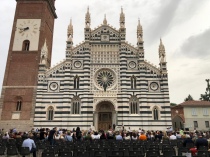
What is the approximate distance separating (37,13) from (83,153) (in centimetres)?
3291

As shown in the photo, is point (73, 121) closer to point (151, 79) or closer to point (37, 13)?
point (151, 79)

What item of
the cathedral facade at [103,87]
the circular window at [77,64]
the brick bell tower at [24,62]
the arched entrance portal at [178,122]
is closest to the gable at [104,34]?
the cathedral facade at [103,87]

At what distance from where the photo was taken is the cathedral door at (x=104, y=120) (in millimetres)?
32094

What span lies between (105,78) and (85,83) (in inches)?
132

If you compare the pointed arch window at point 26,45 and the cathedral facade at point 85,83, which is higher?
the pointed arch window at point 26,45

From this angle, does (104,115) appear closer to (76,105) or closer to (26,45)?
(76,105)

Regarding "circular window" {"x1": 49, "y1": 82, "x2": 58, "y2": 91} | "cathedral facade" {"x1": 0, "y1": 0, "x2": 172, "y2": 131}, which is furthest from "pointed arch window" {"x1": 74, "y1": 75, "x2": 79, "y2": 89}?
"circular window" {"x1": 49, "y1": 82, "x2": 58, "y2": 91}

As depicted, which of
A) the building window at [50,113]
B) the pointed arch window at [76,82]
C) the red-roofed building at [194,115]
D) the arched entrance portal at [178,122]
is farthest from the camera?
the arched entrance portal at [178,122]

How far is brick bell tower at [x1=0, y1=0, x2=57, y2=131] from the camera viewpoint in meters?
30.8

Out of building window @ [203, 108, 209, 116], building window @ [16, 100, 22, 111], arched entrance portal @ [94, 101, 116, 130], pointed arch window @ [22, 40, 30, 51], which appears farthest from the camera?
building window @ [203, 108, 209, 116]

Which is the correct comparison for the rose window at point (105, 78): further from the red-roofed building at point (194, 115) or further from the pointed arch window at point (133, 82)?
the red-roofed building at point (194, 115)

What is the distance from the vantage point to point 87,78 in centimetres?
3259

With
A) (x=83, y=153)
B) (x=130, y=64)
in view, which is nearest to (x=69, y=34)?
(x=130, y=64)

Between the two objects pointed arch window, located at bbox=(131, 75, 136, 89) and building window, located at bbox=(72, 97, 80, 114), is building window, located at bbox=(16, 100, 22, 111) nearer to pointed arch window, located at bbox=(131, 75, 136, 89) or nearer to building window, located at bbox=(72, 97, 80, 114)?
building window, located at bbox=(72, 97, 80, 114)
